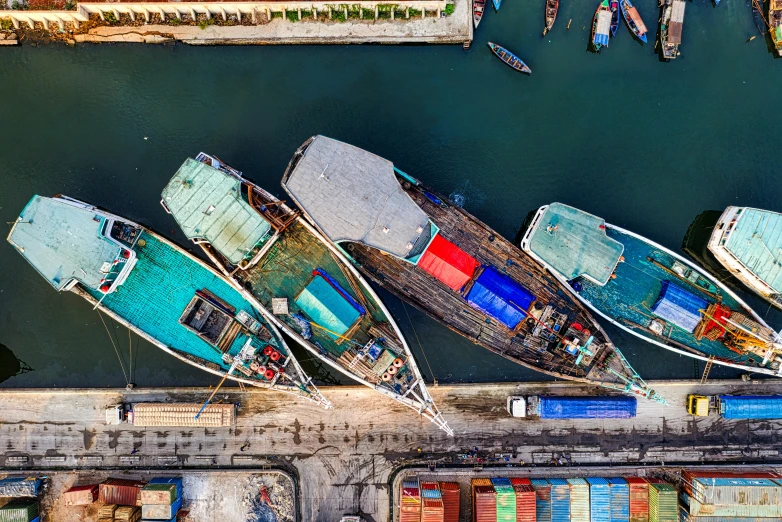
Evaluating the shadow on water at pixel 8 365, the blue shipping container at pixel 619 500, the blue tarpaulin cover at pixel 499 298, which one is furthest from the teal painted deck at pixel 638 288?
the shadow on water at pixel 8 365

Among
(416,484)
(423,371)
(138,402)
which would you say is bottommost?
(416,484)

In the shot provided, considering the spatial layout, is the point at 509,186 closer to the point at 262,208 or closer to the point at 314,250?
the point at 314,250

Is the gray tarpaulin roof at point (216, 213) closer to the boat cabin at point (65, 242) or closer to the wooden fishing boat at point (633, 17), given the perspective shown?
the boat cabin at point (65, 242)

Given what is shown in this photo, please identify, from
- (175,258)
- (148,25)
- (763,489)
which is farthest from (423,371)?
(148,25)

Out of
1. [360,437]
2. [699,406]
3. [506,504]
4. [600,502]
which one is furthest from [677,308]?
[360,437]

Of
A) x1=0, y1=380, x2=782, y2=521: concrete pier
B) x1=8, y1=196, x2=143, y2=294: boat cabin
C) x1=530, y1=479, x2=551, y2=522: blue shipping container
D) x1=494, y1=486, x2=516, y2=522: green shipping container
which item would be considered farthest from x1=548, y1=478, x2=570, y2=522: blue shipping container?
x1=8, y1=196, x2=143, y2=294: boat cabin
